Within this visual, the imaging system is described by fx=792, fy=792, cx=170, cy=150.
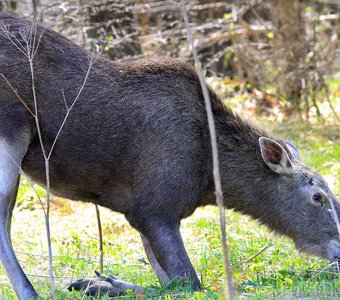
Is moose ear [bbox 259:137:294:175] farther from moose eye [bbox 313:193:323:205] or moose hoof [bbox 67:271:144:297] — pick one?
moose hoof [bbox 67:271:144:297]

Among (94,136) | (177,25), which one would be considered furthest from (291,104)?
(94,136)

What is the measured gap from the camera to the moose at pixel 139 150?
6500mm

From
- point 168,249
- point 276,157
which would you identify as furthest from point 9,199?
point 276,157

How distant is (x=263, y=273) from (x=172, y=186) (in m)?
1.12

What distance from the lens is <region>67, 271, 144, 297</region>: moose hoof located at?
6.28m

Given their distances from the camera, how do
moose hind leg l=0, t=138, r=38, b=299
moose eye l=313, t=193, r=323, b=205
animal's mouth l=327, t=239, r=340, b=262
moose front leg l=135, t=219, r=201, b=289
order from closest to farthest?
moose hind leg l=0, t=138, r=38, b=299
moose front leg l=135, t=219, r=201, b=289
animal's mouth l=327, t=239, r=340, b=262
moose eye l=313, t=193, r=323, b=205

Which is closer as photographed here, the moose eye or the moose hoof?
the moose hoof

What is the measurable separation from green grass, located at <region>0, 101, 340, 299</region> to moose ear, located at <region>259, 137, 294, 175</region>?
68 centimetres

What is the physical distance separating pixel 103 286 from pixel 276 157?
1.90 metres

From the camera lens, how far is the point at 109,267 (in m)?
7.40

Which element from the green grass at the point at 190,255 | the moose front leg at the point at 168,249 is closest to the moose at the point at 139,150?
the moose front leg at the point at 168,249

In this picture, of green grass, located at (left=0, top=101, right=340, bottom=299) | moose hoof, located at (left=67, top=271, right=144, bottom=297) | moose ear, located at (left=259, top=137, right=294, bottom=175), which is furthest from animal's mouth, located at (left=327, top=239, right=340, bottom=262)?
moose hoof, located at (left=67, top=271, right=144, bottom=297)

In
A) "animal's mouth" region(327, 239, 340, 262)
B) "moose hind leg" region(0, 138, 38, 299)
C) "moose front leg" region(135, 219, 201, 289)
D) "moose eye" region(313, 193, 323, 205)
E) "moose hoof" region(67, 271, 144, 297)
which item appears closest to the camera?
"moose hind leg" region(0, 138, 38, 299)

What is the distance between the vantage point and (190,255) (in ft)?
24.9
